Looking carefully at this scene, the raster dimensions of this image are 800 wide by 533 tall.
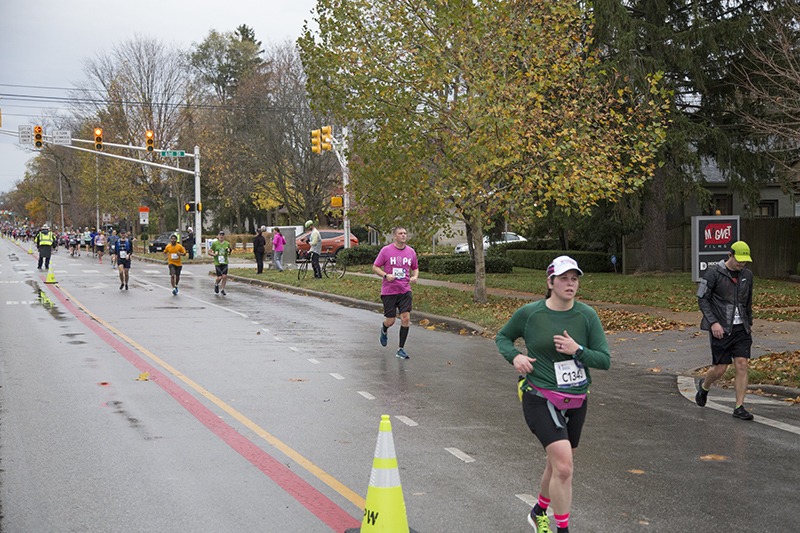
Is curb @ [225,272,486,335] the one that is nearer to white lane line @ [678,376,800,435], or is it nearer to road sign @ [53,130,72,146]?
white lane line @ [678,376,800,435]

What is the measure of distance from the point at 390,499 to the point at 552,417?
107 cm

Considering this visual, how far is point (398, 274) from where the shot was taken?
11500mm

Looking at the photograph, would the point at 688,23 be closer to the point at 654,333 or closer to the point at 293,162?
the point at 654,333

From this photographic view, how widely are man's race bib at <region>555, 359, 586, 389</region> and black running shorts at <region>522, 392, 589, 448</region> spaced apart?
6.1 inches

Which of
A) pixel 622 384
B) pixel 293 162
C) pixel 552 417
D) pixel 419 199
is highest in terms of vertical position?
pixel 293 162

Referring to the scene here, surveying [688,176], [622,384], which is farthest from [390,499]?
[688,176]

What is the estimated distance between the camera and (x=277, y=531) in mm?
4691

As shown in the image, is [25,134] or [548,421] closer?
[548,421]

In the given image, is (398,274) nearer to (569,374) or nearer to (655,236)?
(569,374)

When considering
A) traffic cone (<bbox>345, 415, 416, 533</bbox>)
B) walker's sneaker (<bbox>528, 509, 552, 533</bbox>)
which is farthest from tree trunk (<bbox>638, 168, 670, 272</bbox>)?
traffic cone (<bbox>345, 415, 416, 533</bbox>)

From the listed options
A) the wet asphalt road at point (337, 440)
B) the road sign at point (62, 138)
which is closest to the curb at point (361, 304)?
the wet asphalt road at point (337, 440)

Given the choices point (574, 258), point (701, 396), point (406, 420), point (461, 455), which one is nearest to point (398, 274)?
point (406, 420)

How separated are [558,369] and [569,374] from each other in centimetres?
8

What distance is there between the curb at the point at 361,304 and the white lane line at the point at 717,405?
4995 mm
